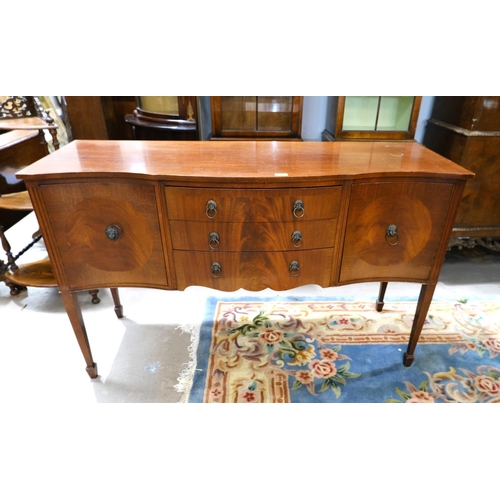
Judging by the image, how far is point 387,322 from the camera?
189cm

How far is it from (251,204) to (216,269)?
0.92 ft

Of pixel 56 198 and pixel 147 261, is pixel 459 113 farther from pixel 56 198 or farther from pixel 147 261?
pixel 56 198

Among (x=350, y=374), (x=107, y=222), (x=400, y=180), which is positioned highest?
(x=400, y=180)

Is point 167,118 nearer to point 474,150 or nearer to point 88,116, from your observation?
point 88,116

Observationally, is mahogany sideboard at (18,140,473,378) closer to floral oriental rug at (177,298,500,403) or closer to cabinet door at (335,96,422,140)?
floral oriental rug at (177,298,500,403)

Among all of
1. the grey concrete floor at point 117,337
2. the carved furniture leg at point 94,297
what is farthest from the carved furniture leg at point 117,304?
the carved furniture leg at point 94,297

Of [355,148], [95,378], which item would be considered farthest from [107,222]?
[355,148]

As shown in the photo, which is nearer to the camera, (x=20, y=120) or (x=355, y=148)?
(x=355, y=148)

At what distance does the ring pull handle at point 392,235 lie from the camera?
1.30m

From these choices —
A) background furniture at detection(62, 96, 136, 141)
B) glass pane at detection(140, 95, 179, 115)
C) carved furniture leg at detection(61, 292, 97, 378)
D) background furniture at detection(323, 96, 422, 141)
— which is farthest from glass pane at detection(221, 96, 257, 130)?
carved furniture leg at detection(61, 292, 97, 378)

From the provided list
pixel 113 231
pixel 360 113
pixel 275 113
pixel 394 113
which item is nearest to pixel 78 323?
pixel 113 231

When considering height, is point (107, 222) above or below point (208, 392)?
above

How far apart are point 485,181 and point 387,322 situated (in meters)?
1.00

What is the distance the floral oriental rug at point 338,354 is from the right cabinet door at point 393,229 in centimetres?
46
